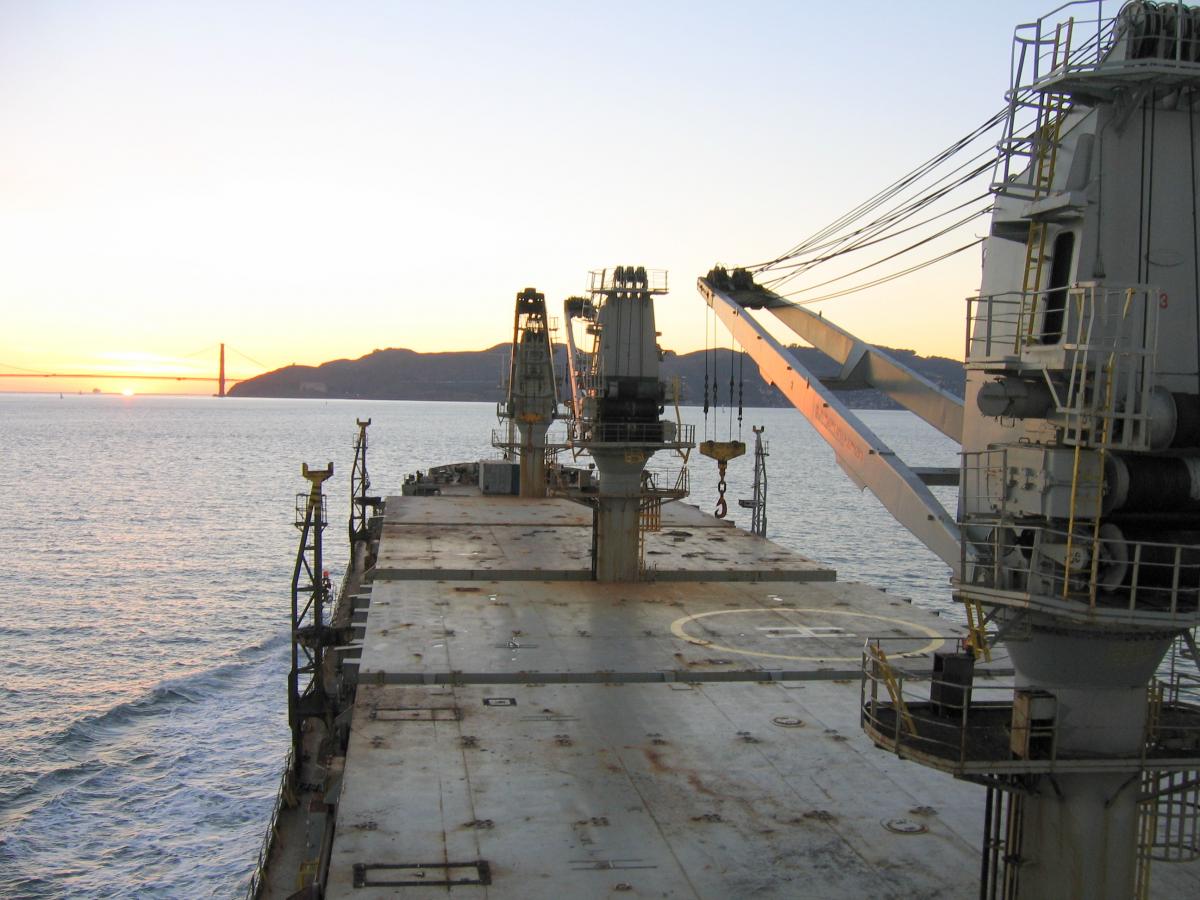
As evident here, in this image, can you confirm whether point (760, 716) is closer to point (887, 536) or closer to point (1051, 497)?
point (1051, 497)

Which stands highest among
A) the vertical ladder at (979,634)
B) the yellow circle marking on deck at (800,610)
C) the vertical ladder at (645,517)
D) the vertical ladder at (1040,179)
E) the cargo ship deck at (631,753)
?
the vertical ladder at (1040,179)

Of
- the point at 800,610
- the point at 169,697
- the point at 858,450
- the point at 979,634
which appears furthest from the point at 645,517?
the point at 979,634

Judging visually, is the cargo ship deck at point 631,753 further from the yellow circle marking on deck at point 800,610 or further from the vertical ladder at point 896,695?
the vertical ladder at point 896,695

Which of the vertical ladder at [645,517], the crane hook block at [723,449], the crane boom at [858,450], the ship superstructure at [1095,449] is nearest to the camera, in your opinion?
the ship superstructure at [1095,449]

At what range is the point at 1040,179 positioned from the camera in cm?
1532

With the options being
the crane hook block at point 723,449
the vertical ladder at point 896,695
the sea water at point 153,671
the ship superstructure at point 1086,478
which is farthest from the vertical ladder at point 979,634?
the crane hook block at point 723,449

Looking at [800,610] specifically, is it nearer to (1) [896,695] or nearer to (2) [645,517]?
(2) [645,517]

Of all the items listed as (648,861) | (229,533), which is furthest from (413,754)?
(229,533)

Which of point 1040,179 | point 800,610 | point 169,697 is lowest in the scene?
point 169,697

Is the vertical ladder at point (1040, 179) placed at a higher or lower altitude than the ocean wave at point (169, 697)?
higher

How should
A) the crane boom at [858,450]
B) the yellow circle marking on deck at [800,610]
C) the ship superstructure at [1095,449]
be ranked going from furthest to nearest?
1. the yellow circle marking on deck at [800,610]
2. the crane boom at [858,450]
3. the ship superstructure at [1095,449]

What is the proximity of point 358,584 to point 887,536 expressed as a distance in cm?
5774

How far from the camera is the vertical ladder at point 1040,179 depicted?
1509 centimetres

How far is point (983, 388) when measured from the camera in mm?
15195
